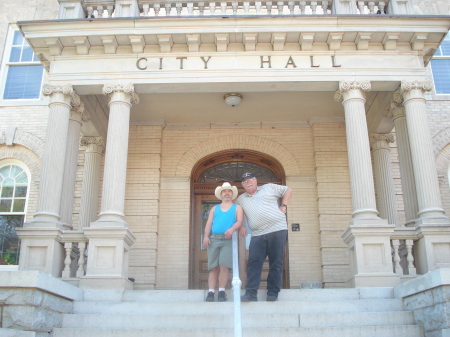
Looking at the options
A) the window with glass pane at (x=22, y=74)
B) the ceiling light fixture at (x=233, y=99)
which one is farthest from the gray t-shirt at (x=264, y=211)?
the window with glass pane at (x=22, y=74)

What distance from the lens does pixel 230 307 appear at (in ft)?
23.2

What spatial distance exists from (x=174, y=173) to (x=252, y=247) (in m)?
5.66

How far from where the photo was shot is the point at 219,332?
6250mm

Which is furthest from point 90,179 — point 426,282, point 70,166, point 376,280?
point 426,282

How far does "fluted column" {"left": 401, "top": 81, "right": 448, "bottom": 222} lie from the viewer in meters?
9.37

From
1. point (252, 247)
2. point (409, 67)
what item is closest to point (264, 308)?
point (252, 247)

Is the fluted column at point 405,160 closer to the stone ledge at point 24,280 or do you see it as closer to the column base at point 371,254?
the column base at point 371,254

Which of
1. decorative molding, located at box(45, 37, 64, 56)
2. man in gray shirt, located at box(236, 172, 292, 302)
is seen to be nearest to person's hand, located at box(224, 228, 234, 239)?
man in gray shirt, located at box(236, 172, 292, 302)

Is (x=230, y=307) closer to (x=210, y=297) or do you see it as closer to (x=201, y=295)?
(x=210, y=297)

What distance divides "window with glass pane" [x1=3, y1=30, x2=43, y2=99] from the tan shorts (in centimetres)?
860

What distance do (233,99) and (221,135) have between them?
1806 millimetres

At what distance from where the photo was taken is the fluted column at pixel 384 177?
11.9m

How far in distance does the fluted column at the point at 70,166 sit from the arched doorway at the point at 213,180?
325 cm

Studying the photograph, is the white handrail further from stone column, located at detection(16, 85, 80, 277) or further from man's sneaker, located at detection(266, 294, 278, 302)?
stone column, located at detection(16, 85, 80, 277)
